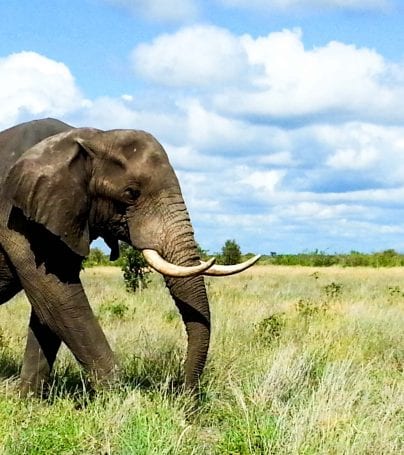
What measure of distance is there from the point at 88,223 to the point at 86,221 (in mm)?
65

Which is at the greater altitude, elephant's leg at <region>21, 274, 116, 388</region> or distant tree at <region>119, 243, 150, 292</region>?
distant tree at <region>119, 243, 150, 292</region>

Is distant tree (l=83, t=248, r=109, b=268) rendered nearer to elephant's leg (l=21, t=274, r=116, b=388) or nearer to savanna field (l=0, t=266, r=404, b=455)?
savanna field (l=0, t=266, r=404, b=455)

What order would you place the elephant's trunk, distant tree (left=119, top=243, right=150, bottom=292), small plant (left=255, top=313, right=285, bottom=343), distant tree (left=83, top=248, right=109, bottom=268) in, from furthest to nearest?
distant tree (left=83, top=248, right=109, bottom=268) → distant tree (left=119, top=243, right=150, bottom=292) → small plant (left=255, top=313, right=285, bottom=343) → the elephant's trunk

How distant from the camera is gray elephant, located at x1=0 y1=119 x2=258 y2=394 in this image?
6.95 m

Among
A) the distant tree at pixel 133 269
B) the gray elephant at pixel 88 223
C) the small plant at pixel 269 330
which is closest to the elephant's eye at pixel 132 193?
the gray elephant at pixel 88 223

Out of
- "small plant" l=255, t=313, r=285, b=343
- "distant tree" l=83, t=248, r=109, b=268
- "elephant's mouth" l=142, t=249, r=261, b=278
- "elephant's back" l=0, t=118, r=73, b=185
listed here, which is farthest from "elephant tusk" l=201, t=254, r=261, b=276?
"distant tree" l=83, t=248, r=109, b=268

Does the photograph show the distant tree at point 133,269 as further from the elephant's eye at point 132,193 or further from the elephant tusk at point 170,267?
the elephant tusk at point 170,267

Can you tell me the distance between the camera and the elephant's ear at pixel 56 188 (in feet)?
23.1

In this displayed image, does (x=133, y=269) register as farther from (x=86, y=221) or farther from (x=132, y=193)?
(x=132, y=193)

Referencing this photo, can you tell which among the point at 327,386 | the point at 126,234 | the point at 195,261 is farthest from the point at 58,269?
the point at 327,386

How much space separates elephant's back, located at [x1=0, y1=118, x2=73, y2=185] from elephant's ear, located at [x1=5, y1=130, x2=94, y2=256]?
37 cm

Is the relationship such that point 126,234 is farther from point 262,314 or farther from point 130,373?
point 262,314

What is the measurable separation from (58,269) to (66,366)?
1714 millimetres

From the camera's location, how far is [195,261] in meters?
6.89
